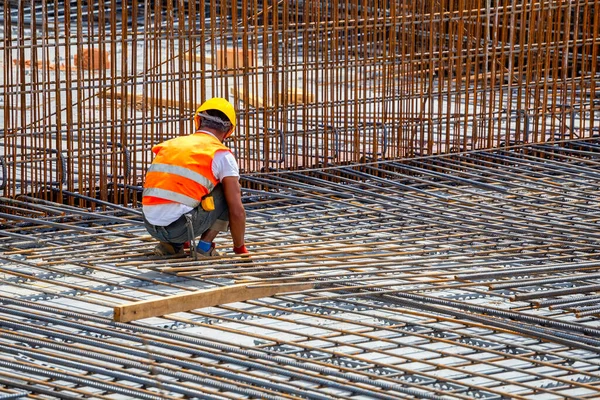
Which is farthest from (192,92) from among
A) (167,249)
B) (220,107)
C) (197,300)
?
(197,300)

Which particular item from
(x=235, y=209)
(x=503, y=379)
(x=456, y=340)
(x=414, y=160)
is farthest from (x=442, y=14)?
(x=503, y=379)

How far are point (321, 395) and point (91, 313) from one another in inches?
67.0

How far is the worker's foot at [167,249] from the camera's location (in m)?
6.89

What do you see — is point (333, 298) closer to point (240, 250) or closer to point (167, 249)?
point (240, 250)

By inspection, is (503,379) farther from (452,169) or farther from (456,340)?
(452,169)

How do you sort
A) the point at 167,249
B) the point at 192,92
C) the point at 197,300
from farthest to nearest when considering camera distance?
the point at 192,92 → the point at 167,249 → the point at 197,300

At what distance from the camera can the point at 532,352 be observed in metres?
5.40

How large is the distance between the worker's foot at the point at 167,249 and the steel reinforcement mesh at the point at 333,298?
0.11m

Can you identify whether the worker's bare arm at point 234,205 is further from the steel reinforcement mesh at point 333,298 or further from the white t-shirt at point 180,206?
the steel reinforcement mesh at point 333,298

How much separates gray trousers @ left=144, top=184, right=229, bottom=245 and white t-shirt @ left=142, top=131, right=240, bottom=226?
0.12 feet

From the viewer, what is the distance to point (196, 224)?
673cm

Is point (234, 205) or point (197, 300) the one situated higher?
point (234, 205)

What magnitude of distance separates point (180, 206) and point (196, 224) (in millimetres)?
151

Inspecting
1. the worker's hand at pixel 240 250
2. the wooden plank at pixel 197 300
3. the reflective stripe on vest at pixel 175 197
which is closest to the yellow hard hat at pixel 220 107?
the reflective stripe on vest at pixel 175 197
